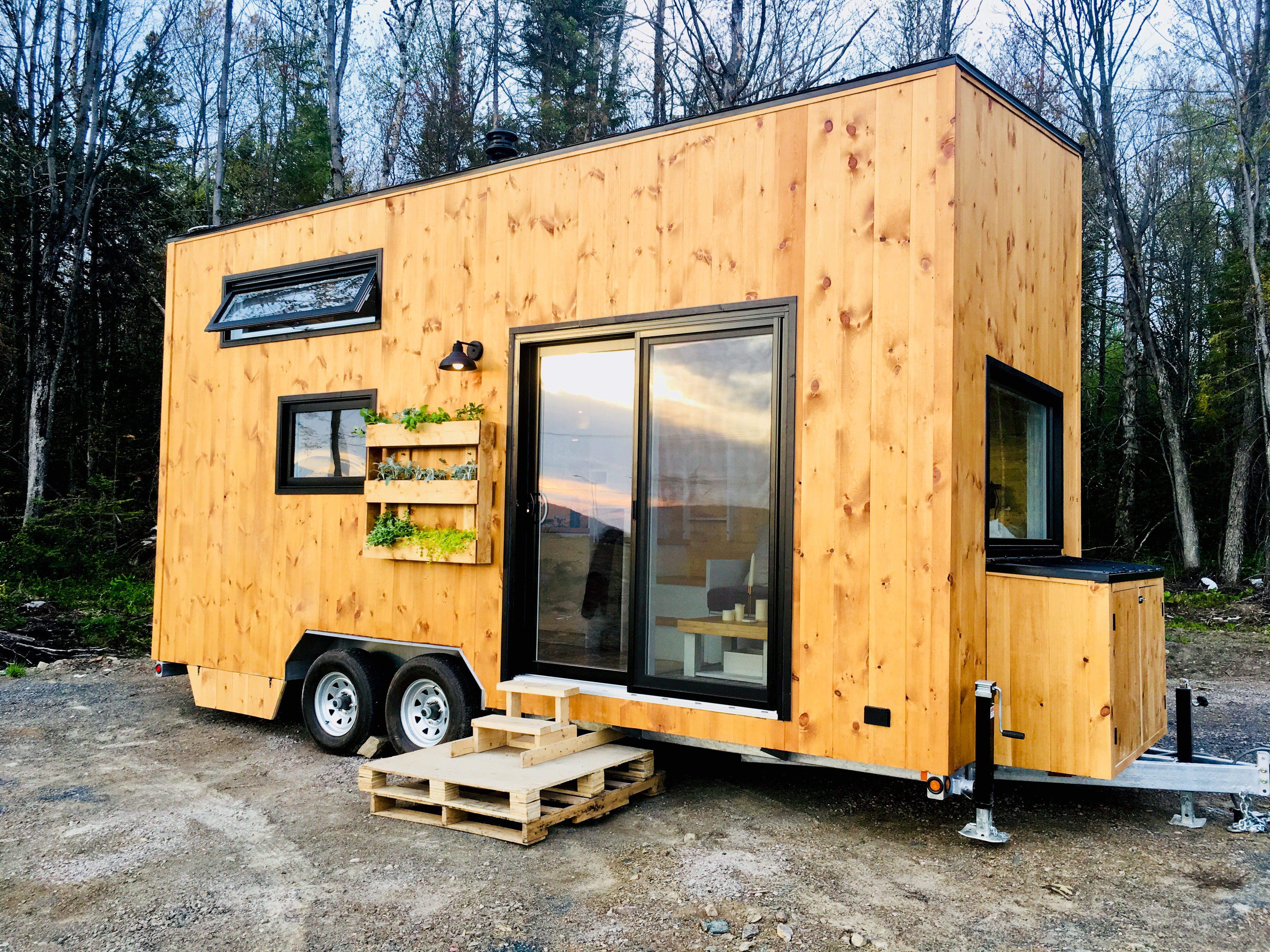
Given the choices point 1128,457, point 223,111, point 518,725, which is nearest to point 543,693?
point 518,725

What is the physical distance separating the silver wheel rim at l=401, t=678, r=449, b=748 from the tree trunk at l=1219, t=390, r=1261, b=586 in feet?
35.4

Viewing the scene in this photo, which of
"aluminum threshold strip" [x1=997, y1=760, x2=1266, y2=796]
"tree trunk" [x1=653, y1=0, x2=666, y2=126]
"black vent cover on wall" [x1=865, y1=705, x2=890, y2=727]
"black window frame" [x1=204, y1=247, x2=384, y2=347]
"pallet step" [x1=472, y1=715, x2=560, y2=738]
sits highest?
"tree trunk" [x1=653, y1=0, x2=666, y2=126]

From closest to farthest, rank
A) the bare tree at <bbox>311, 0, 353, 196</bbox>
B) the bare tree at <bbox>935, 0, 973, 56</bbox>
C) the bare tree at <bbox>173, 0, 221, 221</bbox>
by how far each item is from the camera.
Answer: the bare tree at <bbox>935, 0, 973, 56</bbox>, the bare tree at <bbox>311, 0, 353, 196</bbox>, the bare tree at <bbox>173, 0, 221, 221</bbox>

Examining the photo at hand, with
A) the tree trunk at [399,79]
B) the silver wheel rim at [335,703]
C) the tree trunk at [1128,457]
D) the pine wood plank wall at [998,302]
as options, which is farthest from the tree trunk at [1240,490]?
the tree trunk at [399,79]

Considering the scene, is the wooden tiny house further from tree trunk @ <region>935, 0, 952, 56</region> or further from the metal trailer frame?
tree trunk @ <region>935, 0, 952, 56</region>

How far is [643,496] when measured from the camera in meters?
4.64

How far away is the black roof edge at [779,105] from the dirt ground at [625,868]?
10.5 feet

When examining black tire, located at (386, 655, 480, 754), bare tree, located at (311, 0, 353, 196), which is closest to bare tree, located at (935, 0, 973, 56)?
bare tree, located at (311, 0, 353, 196)

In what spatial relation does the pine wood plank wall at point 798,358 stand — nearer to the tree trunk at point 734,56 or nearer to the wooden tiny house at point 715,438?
the wooden tiny house at point 715,438

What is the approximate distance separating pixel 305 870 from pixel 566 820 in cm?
110

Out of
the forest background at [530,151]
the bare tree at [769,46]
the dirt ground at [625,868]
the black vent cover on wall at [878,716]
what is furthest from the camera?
the forest background at [530,151]

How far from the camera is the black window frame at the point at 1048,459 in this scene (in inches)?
164

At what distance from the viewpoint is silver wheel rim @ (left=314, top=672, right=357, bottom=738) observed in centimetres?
569

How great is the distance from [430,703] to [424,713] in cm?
9
